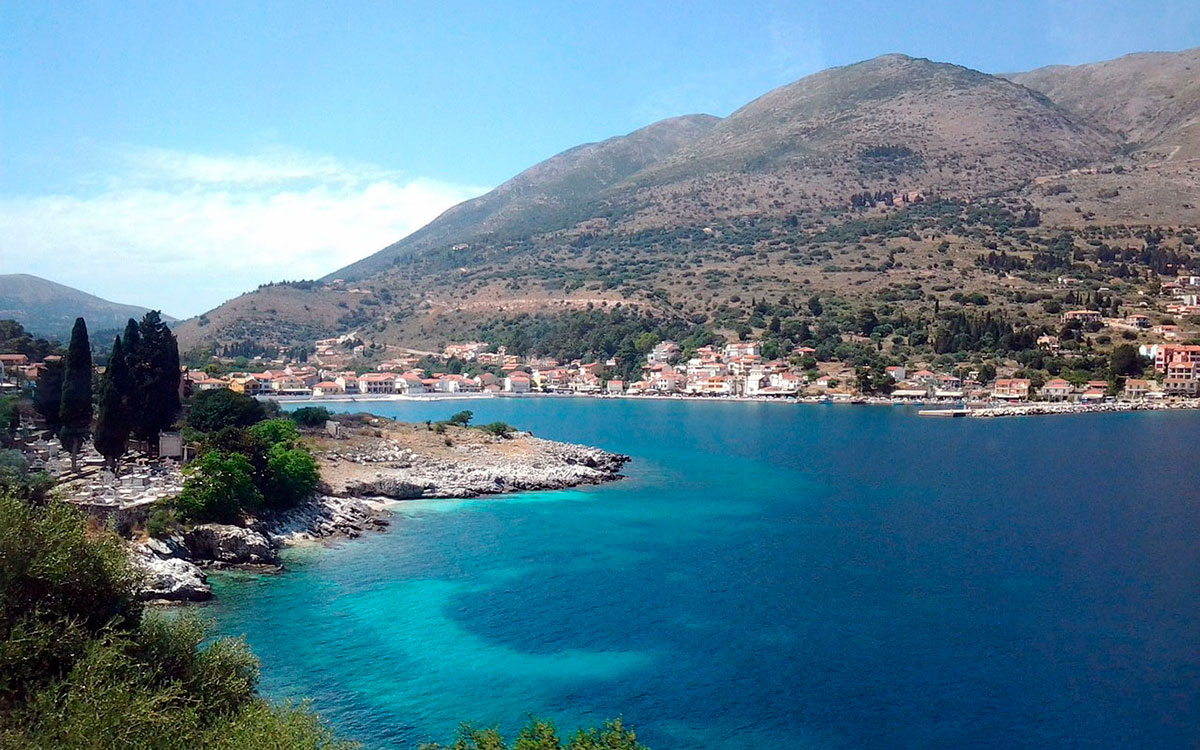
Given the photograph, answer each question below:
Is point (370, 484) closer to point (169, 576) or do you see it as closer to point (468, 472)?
point (468, 472)

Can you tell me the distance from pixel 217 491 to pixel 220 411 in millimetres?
12200

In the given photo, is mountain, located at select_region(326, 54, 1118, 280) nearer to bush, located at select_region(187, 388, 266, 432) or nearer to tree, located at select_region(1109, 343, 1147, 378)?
tree, located at select_region(1109, 343, 1147, 378)

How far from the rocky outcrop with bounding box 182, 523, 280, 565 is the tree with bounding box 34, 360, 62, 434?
12082 mm

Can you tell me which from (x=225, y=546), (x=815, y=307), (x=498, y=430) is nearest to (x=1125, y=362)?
(x=815, y=307)

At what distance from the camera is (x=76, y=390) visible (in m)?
A: 30.2

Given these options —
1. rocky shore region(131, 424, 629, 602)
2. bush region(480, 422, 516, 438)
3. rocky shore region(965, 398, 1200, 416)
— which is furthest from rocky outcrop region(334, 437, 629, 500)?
rocky shore region(965, 398, 1200, 416)

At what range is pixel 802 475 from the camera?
43.1 metres

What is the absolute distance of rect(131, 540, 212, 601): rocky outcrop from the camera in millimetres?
20516

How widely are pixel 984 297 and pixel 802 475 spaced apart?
65.7 meters

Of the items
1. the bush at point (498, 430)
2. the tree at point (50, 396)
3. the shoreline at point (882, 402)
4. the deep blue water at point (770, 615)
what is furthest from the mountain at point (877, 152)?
the tree at point (50, 396)

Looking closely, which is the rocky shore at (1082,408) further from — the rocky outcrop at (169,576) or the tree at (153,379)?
the rocky outcrop at (169,576)

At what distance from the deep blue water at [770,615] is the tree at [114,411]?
8.19 metres

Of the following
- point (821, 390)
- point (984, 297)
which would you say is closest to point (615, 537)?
point (821, 390)

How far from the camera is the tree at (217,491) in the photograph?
82.3 feet
